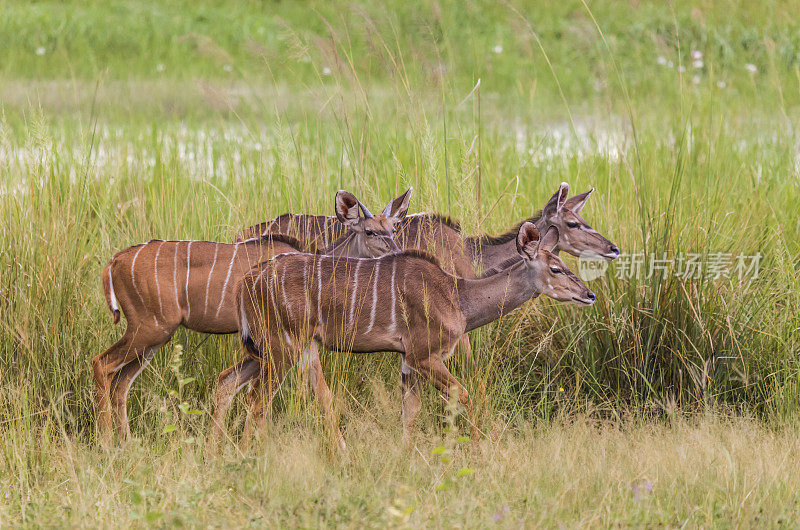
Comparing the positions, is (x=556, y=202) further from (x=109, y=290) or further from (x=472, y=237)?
(x=109, y=290)

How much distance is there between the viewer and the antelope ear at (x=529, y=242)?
4543 mm

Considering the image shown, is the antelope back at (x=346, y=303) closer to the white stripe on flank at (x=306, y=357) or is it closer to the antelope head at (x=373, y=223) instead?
the white stripe on flank at (x=306, y=357)

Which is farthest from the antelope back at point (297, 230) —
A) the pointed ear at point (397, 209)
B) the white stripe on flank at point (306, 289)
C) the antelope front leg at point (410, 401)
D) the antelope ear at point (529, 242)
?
the antelope ear at point (529, 242)

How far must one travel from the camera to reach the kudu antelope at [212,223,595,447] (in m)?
4.55

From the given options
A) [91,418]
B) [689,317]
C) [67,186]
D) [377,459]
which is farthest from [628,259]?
[67,186]

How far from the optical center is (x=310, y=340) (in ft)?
15.0

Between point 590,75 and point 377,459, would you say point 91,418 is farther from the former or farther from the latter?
point 590,75

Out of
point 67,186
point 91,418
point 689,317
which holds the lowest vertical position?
point 91,418

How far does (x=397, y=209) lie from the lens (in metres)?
5.42

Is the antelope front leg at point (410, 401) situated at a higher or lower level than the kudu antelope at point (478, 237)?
lower

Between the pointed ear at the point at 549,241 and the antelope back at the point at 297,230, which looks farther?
the antelope back at the point at 297,230

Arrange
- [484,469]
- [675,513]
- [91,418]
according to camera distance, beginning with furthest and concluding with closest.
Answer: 1. [91,418]
2. [484,469]
3. [675,513]

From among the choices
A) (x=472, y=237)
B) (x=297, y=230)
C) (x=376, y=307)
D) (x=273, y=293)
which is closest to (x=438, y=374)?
(x=376, y=307)

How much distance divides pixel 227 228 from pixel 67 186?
1034 millimetres
